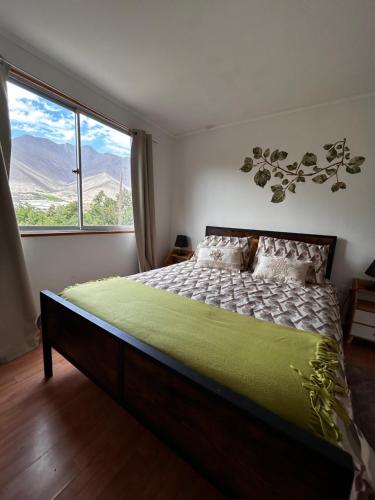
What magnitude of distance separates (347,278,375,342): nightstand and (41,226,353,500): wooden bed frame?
79.9 inches

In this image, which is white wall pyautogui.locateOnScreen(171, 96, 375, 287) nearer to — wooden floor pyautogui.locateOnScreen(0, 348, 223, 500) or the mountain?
the mountain

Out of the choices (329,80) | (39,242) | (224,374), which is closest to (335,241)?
(329,80)

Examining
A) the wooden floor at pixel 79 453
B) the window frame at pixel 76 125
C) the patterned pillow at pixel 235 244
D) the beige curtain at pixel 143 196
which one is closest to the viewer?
the wooden floor at pixel 79 453

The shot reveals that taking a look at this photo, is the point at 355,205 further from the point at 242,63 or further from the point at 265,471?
the point at 265,471

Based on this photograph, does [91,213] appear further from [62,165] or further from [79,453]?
[79,453]

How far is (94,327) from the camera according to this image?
1.11 meters

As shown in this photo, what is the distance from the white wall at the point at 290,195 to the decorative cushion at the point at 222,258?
2.18 ft

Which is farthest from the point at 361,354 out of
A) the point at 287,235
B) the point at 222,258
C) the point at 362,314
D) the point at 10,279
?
the point at 10,279

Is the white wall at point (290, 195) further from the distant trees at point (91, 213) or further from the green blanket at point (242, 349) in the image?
the green blanket at point (242, 349)

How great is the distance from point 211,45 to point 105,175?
5.39ft

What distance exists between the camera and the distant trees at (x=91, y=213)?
1.93 m

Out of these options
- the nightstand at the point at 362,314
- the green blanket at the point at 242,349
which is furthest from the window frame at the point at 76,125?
the nightstand at the point at 362,314

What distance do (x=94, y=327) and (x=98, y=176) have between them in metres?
1.93

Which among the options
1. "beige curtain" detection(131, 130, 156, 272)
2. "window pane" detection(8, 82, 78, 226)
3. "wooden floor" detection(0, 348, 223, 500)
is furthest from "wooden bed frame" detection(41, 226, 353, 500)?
"beige curtain" detection(131, 130, 156, 272)
